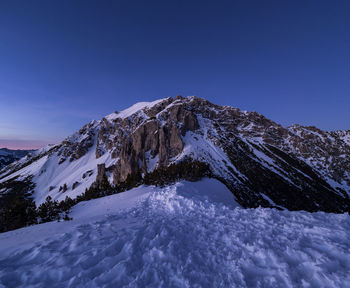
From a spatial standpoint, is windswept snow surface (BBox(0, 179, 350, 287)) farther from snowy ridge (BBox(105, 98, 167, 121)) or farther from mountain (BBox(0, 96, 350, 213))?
snowy ridge (BBox(105, 98, 167, 121))

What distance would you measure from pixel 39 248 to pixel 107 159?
112037mm

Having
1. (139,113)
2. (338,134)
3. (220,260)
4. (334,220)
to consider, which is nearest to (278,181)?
(334,220)

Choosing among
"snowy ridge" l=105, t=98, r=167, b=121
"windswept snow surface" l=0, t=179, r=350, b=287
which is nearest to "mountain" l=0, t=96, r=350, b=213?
"snowy ridge" l=105, t=98, r=167, b=121

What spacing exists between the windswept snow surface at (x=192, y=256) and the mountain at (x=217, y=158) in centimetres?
1462

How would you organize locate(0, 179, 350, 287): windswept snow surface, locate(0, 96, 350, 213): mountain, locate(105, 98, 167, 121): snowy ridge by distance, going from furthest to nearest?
locate(105, 98, 167, 121): snowy ridge, locate(0, 96, 350, 213): mountain, locate(0, 179, 350, 287): windswept snow surface

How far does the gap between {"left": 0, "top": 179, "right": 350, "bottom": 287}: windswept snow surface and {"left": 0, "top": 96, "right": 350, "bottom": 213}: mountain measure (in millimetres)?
14625

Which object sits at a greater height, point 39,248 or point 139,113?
point 139,113

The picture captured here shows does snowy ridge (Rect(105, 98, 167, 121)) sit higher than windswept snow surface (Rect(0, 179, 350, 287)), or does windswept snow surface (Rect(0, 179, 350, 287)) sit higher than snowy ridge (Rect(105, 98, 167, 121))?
snowy ridge (Rect(105, 98, 167, 121))

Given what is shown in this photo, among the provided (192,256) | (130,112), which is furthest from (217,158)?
(130,112)

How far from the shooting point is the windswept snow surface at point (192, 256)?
3.90 meters

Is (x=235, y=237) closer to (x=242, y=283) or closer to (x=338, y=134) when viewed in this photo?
(x=242, y=283)

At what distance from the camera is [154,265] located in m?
4.55

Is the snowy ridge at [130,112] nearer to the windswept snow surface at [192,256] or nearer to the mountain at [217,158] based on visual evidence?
the mountain at [217,158]

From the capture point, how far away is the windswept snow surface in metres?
3.90
